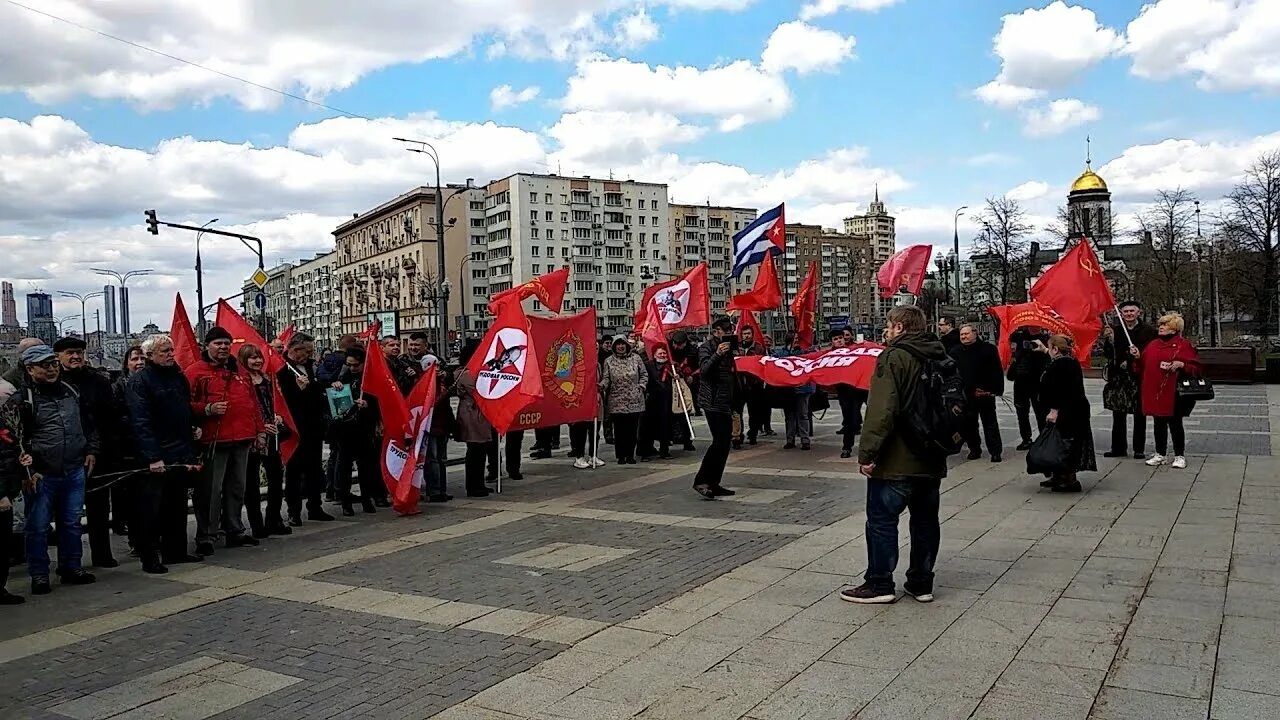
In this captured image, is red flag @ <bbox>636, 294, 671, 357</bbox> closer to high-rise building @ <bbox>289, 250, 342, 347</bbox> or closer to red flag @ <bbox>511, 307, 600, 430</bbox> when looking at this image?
red flag @ <bbox>511, 307, 600, 430</bbox>

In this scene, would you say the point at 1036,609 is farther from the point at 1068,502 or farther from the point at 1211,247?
the point at 1211,247

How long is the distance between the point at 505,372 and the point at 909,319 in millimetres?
6160

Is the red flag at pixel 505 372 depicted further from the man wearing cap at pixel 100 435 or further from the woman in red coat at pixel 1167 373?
the woman in red coat at pixel 1167 373

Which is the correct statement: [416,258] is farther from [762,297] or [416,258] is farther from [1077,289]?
[1077,289]

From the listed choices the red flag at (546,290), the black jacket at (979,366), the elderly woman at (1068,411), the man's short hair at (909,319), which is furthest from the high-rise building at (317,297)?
the man's short hair at (909,319)

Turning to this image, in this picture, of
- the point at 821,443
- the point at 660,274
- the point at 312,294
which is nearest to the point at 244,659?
the point at 821,443

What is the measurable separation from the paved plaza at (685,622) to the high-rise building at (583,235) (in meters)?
111

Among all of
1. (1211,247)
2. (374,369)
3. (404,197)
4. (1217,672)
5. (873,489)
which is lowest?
(1217,672)

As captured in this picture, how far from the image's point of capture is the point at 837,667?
507cm

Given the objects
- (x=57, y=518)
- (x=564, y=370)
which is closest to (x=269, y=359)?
(x=57, y=518)

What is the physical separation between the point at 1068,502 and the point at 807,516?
8.88 ft

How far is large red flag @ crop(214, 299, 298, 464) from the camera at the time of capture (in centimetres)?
978

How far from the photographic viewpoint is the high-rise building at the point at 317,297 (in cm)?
15931

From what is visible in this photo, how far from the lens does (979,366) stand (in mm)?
12992
